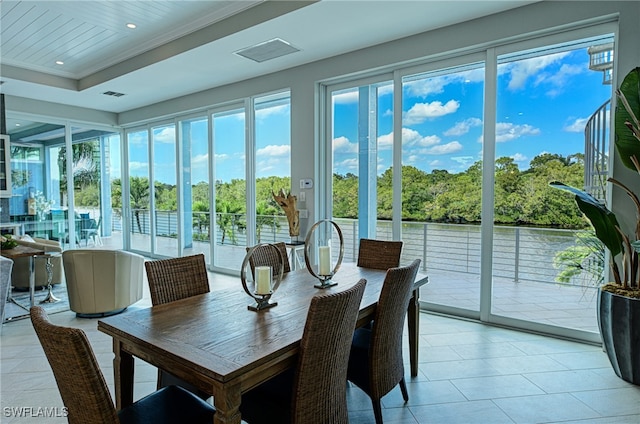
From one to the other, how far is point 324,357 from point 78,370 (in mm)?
893

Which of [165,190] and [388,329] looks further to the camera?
[165,190]

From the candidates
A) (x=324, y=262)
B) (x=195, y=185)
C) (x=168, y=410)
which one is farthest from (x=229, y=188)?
(x=168, y=410)

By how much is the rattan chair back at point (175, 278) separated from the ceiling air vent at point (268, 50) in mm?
2696

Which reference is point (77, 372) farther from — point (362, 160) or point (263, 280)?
point (362, 160)

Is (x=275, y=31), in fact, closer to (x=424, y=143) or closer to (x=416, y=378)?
(x=424, y=143)

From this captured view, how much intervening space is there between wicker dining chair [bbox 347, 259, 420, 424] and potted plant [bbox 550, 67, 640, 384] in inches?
62.8

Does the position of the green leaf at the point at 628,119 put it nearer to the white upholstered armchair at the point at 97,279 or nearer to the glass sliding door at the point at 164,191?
the white upholstered armchair at the point at 97,279

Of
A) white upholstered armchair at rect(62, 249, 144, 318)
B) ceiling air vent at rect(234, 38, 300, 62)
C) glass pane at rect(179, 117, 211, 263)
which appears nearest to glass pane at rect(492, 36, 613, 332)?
ceiling air vent at rect(234, 38, 300, 62)

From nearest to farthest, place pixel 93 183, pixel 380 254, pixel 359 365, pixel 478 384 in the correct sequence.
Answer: pixel 359 365
pixel 478 384
pixel 380 254
pixel 93 183

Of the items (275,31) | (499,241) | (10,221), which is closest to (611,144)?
(499,241)

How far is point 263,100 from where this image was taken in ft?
18.0

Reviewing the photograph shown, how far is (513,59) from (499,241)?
69.6 inches

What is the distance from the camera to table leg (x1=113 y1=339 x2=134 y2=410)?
179 centimetres

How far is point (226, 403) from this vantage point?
130cm
